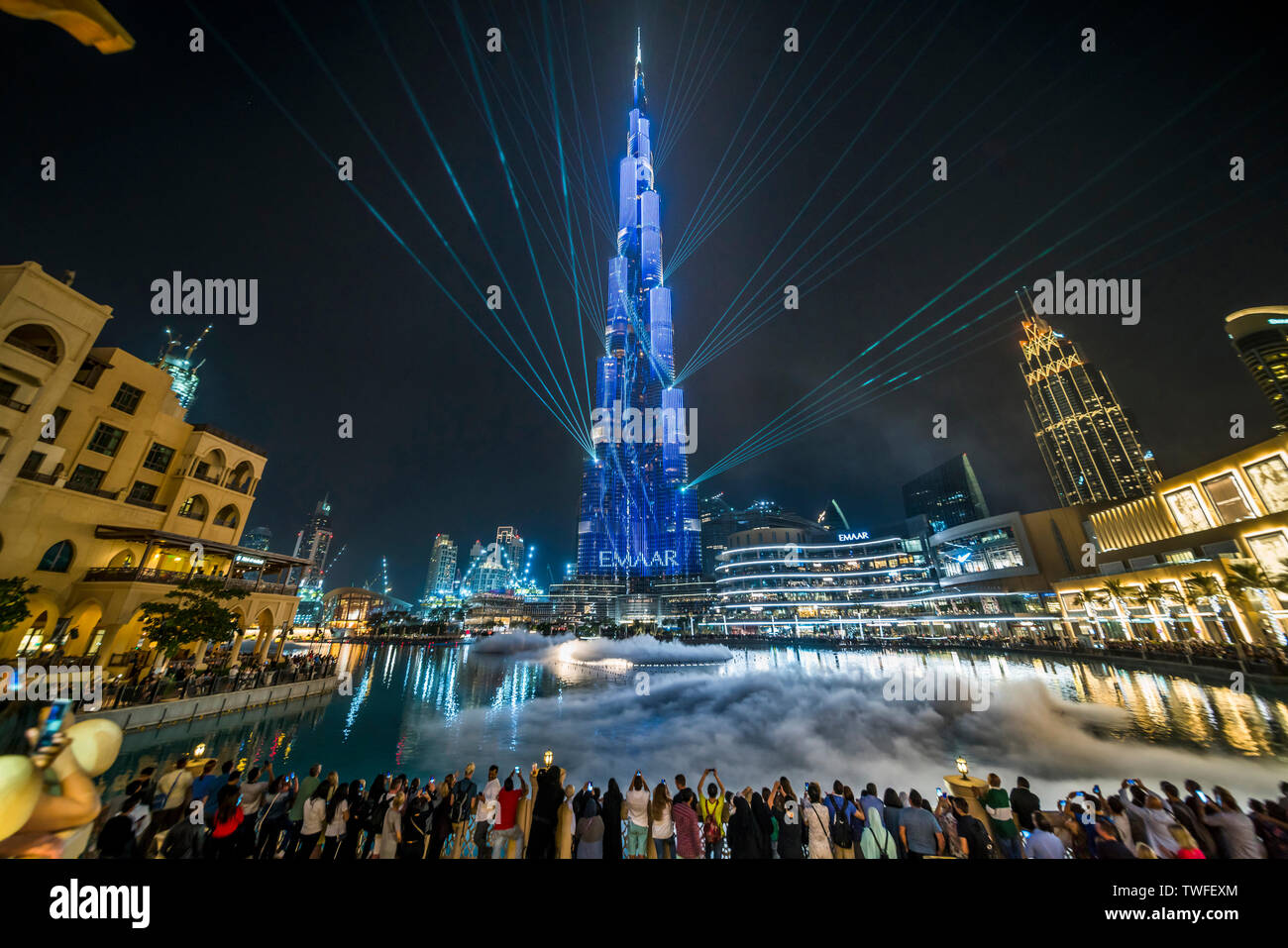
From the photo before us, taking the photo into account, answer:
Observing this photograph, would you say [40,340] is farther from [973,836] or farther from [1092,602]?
[1092,602]

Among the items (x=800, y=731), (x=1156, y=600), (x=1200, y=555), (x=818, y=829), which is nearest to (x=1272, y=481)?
(x=1200, y=555)

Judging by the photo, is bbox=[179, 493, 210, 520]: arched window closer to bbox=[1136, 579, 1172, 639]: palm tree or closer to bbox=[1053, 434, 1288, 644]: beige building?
bbox=[1053, 434, 1288, 644]: beige building

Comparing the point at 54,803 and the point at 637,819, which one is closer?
the point at 54,803

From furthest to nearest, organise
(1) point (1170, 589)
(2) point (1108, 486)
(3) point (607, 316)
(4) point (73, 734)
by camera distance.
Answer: (3) point (607, 316) < (2) point (1108, 486) < (1) point (1170, 589) < (4) point (73, 734)

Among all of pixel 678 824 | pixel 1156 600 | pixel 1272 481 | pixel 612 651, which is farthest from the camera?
pixel 612 651

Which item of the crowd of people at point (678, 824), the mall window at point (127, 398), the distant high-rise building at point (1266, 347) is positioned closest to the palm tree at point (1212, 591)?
the distant high-rise building at point (1266, 347)
